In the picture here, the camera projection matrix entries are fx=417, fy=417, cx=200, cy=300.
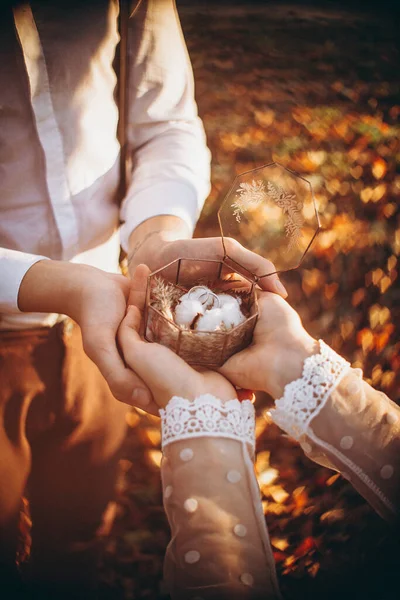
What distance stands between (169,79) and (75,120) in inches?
10.5

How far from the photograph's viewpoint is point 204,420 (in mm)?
670

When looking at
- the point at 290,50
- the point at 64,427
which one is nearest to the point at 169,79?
the point at 64,427

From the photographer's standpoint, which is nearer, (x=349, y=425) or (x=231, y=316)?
(x=349, y=425)

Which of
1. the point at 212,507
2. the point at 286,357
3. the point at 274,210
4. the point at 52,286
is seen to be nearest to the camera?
the point at 212,507

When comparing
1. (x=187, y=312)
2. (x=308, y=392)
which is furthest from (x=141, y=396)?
(x=308, y=392)

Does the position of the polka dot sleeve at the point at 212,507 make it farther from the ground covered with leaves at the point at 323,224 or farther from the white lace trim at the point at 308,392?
the ground covered with leaves at the point at 323,224

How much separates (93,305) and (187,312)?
200mm

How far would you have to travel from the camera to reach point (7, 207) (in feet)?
2.88

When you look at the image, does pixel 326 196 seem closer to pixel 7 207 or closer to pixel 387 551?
pixel 387 551

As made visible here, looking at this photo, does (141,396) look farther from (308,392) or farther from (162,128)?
(162,128)

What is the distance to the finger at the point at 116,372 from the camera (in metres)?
0.77

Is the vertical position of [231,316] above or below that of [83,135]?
below

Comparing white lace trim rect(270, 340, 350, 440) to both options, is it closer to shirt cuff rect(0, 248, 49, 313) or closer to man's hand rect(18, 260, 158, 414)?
man's hand rect(18, 260, 158, 414)

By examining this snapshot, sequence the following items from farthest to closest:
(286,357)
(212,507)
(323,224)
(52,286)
Answer: (323,224)
(52,286)
(286,357)
(212,507)
